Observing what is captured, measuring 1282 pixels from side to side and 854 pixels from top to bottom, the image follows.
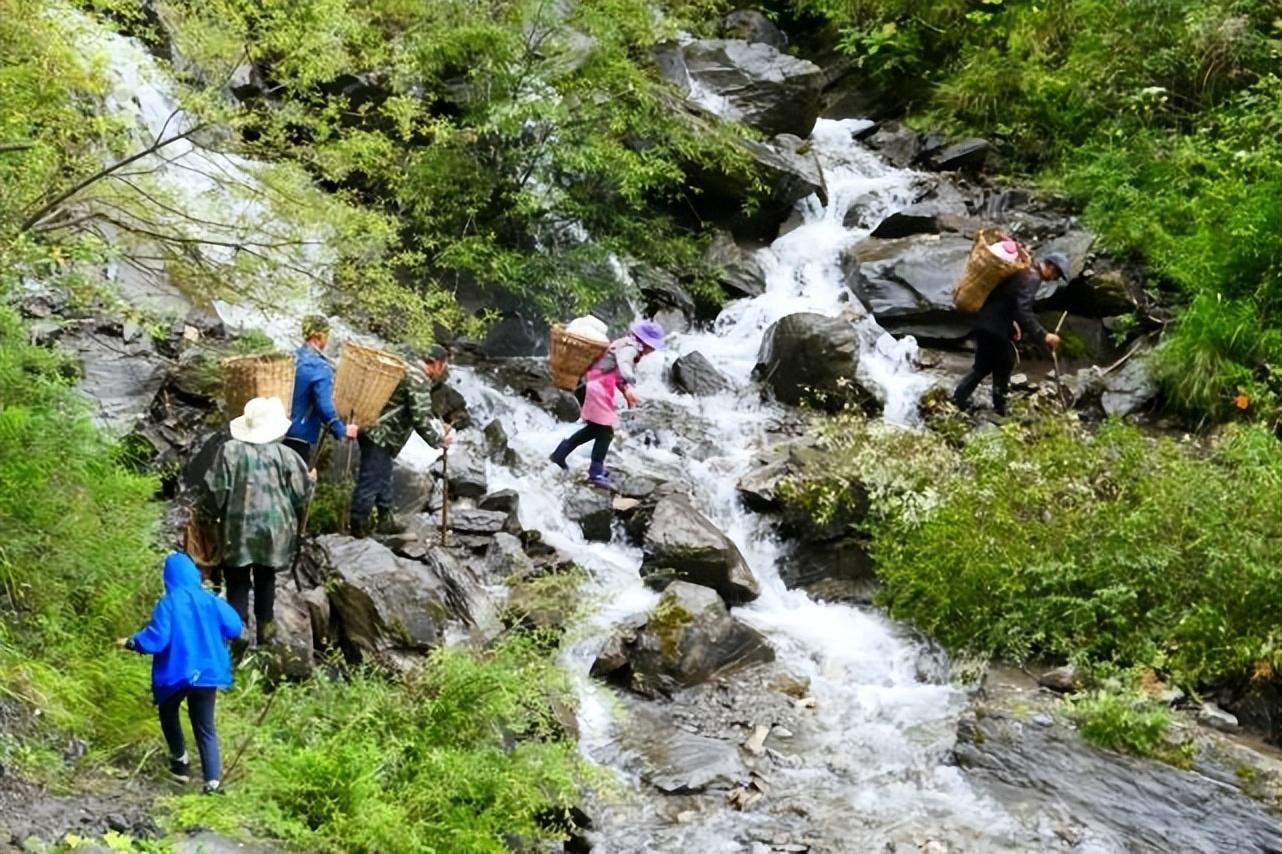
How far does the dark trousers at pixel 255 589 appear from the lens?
6895 mm

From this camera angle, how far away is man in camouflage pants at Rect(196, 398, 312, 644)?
6727 mm

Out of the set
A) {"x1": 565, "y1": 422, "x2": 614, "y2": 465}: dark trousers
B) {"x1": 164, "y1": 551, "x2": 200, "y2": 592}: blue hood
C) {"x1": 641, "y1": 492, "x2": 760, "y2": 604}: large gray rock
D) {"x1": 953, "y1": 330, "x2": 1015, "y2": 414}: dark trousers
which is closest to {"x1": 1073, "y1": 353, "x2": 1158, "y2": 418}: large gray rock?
{"x1": 953, "y1": 330, "x2": 1015, "y2": 414}: dark trousers

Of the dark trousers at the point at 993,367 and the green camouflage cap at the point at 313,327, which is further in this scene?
the dark trousers at the point at 993,367

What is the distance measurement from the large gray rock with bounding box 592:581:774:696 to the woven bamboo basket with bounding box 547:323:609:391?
2.55 m

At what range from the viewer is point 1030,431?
1043cm

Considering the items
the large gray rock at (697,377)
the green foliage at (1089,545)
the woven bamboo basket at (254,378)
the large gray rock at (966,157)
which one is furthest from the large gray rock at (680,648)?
the large gray rock at (966,157)

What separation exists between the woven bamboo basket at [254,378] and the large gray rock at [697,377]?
5.83 m

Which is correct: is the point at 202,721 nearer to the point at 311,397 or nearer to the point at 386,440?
the point at 311,397

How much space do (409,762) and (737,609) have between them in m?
3.95

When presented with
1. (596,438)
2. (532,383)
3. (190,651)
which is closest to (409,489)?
(596,438)

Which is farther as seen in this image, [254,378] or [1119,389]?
[1119,389]

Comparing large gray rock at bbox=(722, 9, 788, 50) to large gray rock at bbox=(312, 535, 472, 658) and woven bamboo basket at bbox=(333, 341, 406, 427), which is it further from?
large gray rock at bbox=(312, 535, 472, 658)

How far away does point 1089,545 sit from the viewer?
847 centimetres

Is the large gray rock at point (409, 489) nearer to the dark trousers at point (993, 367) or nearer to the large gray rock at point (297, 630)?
the large gray rock at point (297, 630)
